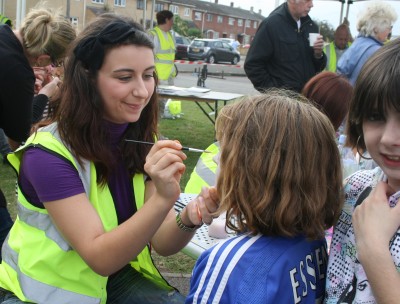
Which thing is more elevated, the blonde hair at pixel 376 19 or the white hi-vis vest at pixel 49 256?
the blonde hair at pixel 376 19

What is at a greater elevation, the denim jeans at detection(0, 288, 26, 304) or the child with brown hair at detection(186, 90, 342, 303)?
the child with brown hair at detection(186, 90, 342, 303)

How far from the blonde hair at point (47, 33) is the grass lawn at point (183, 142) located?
5.38ft

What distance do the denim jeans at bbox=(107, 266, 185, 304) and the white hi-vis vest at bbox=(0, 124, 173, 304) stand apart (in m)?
0.14

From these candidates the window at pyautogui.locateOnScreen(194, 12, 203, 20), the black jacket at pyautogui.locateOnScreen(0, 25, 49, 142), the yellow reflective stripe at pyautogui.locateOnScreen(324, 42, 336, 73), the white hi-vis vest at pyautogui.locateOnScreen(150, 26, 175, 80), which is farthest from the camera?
the window at pyautogui.locateOnScreen(194, 12, 203, 20)

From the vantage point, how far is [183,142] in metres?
6.81

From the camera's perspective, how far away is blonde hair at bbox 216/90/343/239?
1104 mm

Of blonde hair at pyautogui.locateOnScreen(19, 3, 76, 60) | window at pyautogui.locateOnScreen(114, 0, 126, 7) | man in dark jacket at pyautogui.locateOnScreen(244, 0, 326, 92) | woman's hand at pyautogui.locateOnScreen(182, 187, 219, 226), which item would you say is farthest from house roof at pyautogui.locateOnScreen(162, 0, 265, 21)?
woman's hand at pyautogui.locateOnScreen(182, 187, 219, 226)

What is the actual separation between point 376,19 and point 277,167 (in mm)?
3757

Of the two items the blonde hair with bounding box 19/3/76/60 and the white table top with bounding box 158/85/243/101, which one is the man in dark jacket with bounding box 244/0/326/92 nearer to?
the white table top with bounding box 158/85/243/101

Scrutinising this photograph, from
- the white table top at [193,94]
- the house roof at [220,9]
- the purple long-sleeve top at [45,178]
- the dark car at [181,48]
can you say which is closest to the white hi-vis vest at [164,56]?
the white table top at [193,94]

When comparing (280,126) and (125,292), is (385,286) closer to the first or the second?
(280,126)

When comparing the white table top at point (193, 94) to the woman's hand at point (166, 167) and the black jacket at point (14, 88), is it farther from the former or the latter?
the woman's hand at point (166, 167)

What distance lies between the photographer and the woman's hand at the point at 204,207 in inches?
53.6

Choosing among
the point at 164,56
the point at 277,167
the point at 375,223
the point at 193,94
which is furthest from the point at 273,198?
the point at 164,56
